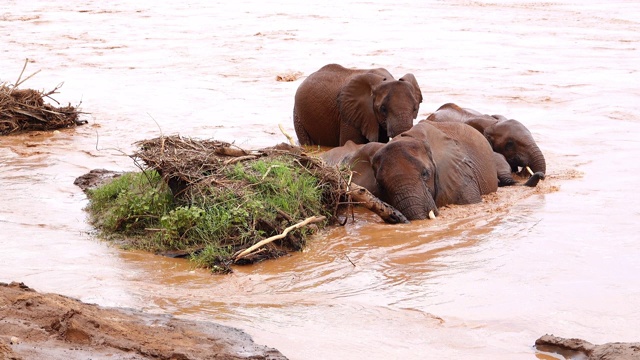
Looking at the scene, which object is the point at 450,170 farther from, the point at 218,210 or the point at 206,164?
the point at 218,210

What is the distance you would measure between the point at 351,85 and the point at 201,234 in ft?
16.2

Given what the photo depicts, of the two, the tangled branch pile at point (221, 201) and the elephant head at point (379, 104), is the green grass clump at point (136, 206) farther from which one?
the elephant head at point (379, 104)

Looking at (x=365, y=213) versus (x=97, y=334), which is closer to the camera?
(x=97, y=334)

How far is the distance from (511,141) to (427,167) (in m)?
2.47

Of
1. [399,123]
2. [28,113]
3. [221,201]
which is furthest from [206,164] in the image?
[28,113]

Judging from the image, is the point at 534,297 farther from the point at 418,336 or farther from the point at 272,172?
the point at 272,172

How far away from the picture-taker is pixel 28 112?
1393 centimetres

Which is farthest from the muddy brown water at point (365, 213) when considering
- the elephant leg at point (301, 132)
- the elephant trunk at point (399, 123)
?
the elephant trunk at point (399, 123)

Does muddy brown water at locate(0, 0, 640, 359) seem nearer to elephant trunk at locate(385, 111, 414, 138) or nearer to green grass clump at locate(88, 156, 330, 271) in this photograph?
green grass clump at locate(88, 156, 330, 271)

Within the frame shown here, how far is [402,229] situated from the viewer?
368 inches

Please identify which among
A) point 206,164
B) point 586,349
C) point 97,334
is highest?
point 97,334

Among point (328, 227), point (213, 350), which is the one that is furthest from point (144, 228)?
point (213, 350)

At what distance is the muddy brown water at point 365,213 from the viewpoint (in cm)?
705

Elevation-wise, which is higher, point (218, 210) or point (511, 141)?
point (218, 210)
